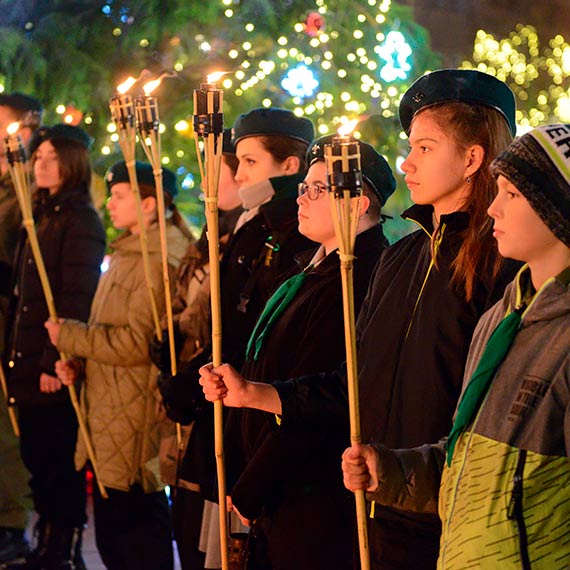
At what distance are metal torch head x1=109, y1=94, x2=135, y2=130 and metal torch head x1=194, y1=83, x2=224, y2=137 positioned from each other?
142 cm

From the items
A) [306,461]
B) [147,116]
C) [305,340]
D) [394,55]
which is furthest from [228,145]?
[394,55]

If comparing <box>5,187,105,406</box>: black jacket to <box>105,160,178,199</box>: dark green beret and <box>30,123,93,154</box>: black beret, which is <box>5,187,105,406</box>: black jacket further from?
<box>105,160,178,199</box>: dark green beret

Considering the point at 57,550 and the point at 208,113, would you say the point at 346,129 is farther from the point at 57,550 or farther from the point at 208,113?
the point at 57,550

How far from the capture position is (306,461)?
3.44 meters

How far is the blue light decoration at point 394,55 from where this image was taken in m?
7.70

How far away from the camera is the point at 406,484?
8.43ft

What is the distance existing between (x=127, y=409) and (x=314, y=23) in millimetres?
2984

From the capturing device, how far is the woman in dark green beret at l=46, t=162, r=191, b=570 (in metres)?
5.11

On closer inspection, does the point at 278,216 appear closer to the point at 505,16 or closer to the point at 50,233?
the point at 50,233

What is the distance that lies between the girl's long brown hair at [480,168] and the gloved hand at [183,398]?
156 centimetres

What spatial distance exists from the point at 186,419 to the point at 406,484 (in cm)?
189

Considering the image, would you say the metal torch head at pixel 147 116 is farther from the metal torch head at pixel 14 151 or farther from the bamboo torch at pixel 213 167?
the bamboo torch at pixel 213 167

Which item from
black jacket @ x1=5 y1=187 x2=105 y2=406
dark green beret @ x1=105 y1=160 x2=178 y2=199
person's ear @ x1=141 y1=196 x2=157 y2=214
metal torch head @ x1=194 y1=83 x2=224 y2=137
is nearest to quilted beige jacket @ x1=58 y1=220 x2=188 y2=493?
person's ear @ x1=141 y1=196 x2=157 y2=214

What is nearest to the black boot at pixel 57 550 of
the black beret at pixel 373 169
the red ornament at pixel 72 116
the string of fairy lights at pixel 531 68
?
the red ornament at pixel 72 116
